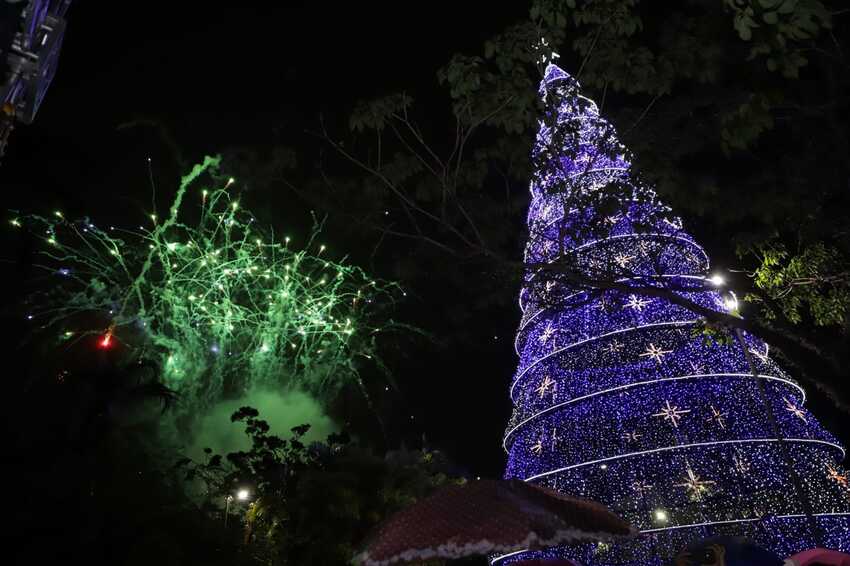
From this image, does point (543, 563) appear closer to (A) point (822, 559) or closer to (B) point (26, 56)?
(A) point (822, 559)

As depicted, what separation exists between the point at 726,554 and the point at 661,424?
8.35 m

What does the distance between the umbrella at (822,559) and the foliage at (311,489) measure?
23.4 ft

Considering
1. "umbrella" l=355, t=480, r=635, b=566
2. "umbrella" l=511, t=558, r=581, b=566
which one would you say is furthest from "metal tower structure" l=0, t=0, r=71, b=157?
"umbrella" l=511, t=558, r=581, b=566

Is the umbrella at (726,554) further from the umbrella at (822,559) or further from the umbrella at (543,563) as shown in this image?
the umbrella at (543,563)

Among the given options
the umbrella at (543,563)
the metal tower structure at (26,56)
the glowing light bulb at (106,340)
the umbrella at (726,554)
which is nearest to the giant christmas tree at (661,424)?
the umbrella at (543,563)

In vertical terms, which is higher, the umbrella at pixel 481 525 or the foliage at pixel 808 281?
the foliage at pixel 808 281

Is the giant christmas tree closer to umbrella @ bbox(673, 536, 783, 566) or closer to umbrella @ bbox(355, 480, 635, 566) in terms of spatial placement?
umbrella @ bbox(355, 480, 635, 566)

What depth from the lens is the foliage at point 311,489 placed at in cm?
1117

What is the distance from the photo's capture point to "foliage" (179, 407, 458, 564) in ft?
36.7

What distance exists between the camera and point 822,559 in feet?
15.4

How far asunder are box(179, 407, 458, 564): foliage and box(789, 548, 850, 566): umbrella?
7144 millimetres

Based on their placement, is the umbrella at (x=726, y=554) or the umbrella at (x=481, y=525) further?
the umbrella at (x=481, y=525)

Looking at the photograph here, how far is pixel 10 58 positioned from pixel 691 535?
38.6ft

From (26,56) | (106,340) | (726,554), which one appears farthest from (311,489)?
(26,56)
